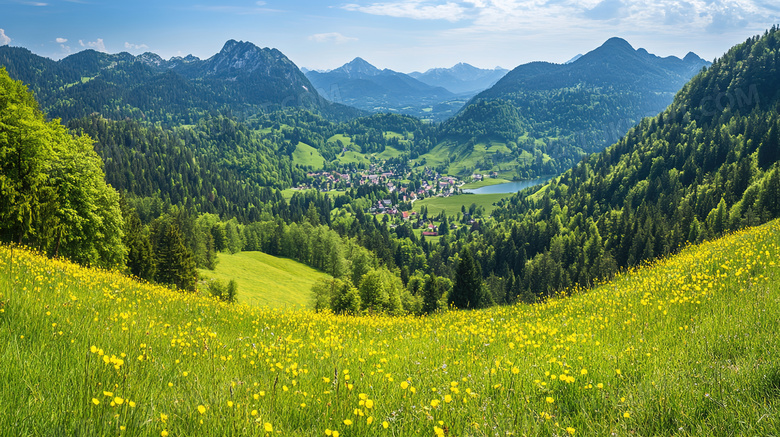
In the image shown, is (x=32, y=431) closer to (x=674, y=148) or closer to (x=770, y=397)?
(x=770, y=397)

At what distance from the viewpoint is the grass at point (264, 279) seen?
71.4m

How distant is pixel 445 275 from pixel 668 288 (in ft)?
395

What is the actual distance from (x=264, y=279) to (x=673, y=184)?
136019 millimetres

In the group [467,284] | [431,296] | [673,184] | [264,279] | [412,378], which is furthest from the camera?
[673,184]

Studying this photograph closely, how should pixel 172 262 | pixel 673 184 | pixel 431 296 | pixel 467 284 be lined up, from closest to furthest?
pixel 172 262 → pixel 467 284 → pixel 431 296 → pixel 673 184

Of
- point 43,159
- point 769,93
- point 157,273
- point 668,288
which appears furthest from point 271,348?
point 769,93

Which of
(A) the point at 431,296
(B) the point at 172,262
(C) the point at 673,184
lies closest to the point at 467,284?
(A) the point at 431,296

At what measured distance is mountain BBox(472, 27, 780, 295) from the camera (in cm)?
8175

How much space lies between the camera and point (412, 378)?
5.43 m

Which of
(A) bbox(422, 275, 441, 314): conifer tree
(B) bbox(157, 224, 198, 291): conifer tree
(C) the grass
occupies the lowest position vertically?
(C) the grass

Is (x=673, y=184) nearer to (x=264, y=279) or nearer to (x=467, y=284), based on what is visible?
(x=467, y=284)

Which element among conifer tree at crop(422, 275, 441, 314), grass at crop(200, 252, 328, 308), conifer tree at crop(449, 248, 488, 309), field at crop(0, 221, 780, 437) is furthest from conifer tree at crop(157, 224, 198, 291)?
field at crop(0, 221, 780, 437)

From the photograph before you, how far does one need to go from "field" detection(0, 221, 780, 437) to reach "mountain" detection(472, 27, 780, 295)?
2302 inches

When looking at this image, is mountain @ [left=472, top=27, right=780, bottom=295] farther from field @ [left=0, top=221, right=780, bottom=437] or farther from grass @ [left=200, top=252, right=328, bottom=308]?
field @ [left=0, top=221, right=780, bottom=437]
